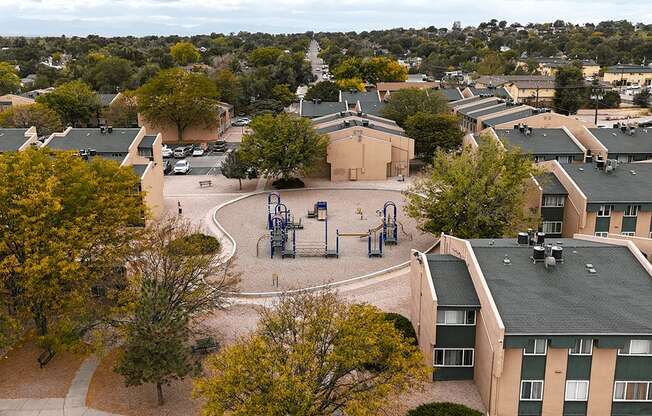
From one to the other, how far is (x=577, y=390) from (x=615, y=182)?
82.7ft

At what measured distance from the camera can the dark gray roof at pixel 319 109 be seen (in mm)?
91125

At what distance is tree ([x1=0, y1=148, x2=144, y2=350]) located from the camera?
31125mm

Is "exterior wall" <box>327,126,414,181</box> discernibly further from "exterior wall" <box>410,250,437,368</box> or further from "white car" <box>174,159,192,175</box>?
"exterior wall" <box>410,250,437,368</box>

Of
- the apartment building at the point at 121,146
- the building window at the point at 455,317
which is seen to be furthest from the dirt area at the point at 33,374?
the apartment building at the point at 121,146

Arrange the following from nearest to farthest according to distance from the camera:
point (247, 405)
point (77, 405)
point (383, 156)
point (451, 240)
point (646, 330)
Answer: point (247, 405)
point (646, 330)
point (77, 405)
point (451, 240)
point (383, 156)

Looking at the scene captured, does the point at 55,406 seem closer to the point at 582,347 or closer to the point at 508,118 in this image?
the point at 582,347

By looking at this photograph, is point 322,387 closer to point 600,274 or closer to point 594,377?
point 594,377

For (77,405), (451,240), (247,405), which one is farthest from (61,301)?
(451,240)

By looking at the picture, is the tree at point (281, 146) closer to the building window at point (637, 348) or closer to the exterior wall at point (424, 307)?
the exterior wall at point (424, 307)

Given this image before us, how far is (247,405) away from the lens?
74.1 ft

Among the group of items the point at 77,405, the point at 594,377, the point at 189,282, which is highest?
the point at 189,282

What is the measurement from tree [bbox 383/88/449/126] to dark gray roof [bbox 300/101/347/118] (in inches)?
331

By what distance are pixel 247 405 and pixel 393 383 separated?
591 cm

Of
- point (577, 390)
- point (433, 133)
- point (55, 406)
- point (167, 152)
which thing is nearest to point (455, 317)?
point (577, 390)
